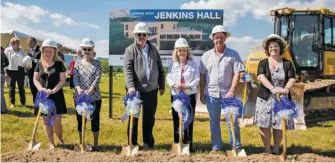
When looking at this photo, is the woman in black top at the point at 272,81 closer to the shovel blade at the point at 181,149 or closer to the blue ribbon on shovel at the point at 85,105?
the shovel blade at the point at 181,149

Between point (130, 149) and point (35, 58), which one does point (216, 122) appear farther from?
point (35, 58)

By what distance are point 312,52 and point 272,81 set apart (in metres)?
5.60

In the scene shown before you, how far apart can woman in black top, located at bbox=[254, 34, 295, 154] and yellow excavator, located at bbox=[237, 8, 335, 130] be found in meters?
4.62

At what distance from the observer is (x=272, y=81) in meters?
5.39

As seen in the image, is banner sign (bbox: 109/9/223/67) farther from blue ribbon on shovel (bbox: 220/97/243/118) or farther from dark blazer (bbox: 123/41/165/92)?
blue ribbon on shovel (bbox: 220/97/243/118)

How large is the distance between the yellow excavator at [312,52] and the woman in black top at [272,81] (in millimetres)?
4625

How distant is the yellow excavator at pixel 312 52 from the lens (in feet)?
33.2

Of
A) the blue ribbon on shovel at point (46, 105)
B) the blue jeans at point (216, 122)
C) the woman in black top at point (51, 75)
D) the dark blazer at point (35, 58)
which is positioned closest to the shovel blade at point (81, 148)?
the woman in black top at point (51, 75)

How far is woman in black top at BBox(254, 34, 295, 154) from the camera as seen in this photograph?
5352 mm

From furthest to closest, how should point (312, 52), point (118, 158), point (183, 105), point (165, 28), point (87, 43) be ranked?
1. point (312, 52)
2. point (165, 28)
3. point (87, 43)
4. point (183, 105)
5. point (118, 158)

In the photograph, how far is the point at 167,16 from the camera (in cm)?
953

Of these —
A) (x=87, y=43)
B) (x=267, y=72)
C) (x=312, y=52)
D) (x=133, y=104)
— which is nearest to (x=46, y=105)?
(x=87, y=43)

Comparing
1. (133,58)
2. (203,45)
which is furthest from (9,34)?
(133,58)

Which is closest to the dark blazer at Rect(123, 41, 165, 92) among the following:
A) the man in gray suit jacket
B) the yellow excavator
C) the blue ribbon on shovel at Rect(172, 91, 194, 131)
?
the man in gray suit jacket
